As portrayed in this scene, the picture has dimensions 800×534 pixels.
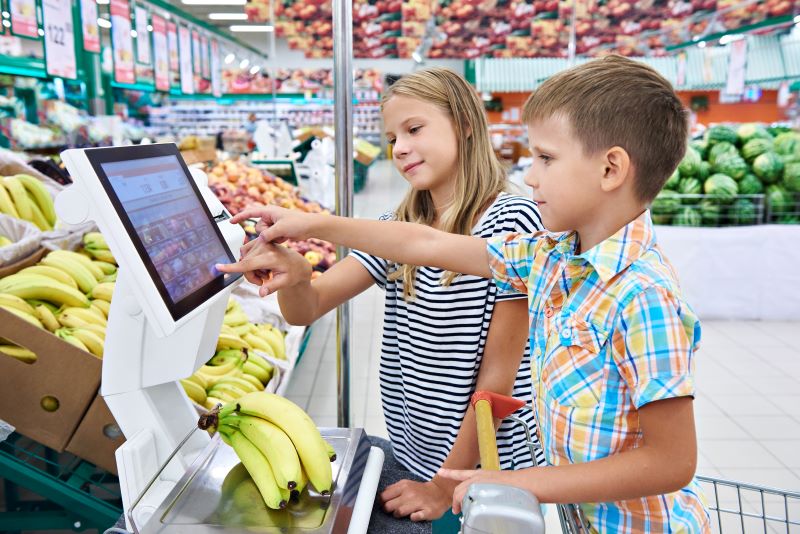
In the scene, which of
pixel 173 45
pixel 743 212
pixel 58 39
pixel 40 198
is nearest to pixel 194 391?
pixel 40 198

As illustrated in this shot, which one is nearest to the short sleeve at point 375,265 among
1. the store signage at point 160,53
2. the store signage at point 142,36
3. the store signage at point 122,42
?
the store signage at point 122,42

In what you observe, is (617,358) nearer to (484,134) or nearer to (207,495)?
(207,495)

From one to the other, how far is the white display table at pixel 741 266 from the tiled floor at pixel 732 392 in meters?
0.15

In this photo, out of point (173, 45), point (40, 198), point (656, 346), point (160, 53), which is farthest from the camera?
point (173, 45)

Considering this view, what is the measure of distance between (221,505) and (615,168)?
728 millimetres

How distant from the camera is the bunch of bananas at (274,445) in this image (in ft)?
3.35

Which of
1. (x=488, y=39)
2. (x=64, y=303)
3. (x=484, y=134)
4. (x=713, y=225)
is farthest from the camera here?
(x=488, y=39)

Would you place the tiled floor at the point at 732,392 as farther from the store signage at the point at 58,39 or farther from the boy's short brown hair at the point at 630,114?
the store signage at the point at 58,39

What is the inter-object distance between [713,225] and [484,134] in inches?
175

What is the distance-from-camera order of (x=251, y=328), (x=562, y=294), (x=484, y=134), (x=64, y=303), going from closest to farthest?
1. (x=562, y=294)
2. (x=484, y=134)
3. (x=64, y=303)
4. (x=251, y=328)

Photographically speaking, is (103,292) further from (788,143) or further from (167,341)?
(788,143)

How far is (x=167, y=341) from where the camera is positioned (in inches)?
46.3

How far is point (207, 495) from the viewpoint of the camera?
1.04 metres

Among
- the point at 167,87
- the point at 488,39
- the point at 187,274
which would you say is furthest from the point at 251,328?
the point at 488,39
